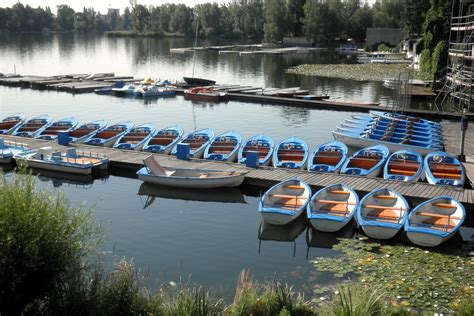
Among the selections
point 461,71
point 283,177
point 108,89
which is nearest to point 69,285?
point 283,177

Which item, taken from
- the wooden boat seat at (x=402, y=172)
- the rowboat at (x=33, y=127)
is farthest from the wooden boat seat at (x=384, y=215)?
the rowboat at (x=33, y=127)

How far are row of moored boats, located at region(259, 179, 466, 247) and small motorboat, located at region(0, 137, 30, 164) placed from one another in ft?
46.4

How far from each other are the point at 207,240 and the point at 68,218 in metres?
8.37

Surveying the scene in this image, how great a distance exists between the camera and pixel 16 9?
637 ft

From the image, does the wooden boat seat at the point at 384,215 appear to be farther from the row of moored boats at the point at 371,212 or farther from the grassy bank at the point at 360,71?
the grassy bank at the point at 360,71

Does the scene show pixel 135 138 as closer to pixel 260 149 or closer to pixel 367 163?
pixel 260 149

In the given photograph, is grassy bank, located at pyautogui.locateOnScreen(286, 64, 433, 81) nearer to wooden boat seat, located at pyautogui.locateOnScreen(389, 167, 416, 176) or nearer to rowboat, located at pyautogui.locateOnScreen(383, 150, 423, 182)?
rowboat, located at pyautogui.locateOnScreen(383, 150, 423, 182)

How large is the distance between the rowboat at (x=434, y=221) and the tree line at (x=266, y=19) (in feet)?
245

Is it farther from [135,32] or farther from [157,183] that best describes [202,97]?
[135,32]

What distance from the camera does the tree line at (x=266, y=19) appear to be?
13262cm

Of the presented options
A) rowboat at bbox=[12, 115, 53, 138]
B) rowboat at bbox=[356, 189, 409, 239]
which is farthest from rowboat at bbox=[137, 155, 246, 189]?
rowboat at bbox=[12, 115, 53, 138]

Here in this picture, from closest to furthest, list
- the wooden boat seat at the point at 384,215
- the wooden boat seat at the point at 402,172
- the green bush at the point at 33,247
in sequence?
the green bush at the point at 33,247, the wooden boat seat at the point at 384,215, the wooden boat seat at the point at 402,172

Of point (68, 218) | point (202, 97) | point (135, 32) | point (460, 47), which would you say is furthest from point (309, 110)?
point (135, 32)

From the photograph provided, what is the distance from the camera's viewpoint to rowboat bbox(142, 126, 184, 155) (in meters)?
27.5
